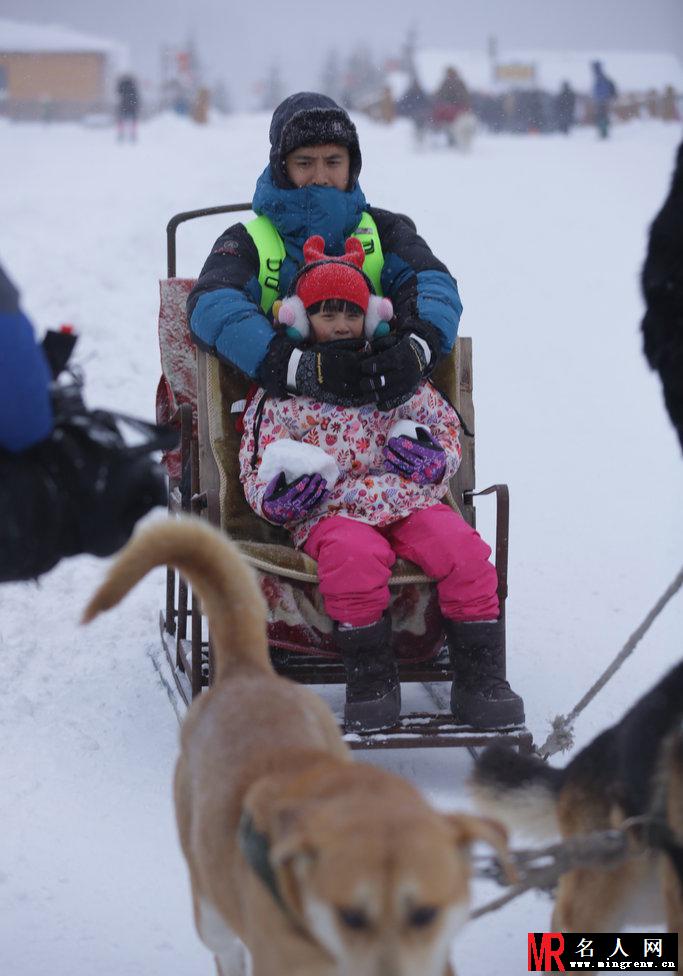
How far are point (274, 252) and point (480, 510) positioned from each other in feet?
10.9

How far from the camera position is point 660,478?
7.84 meters

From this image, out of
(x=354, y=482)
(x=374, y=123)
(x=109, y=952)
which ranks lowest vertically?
(x=109, y=952)

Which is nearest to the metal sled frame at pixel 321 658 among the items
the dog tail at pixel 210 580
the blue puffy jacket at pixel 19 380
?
the dog tail at pixel 210 580

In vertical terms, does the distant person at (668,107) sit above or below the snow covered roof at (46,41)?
below

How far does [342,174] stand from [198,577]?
249 centimetres

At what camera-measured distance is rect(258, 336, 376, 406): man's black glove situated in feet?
12.9

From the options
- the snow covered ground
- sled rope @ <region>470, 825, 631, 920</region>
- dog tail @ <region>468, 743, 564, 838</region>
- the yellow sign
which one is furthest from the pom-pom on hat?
the yellow sign

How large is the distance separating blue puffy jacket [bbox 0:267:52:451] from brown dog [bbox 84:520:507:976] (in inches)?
12.9

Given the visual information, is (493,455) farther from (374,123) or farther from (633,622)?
(374,123)

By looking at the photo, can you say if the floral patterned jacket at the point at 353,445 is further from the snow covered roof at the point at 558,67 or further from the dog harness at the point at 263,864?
the snow covered roof at the point at 558,67

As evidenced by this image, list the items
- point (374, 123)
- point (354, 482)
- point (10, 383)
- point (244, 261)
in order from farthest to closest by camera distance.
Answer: point (374, 123) < point (244, 261) < point (354, 482) < point (10, 383)

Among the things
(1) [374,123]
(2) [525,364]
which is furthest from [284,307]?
(1) [374,123]

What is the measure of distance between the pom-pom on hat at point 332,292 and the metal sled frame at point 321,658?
16.3 inches

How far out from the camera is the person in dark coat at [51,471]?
2.03 meters
